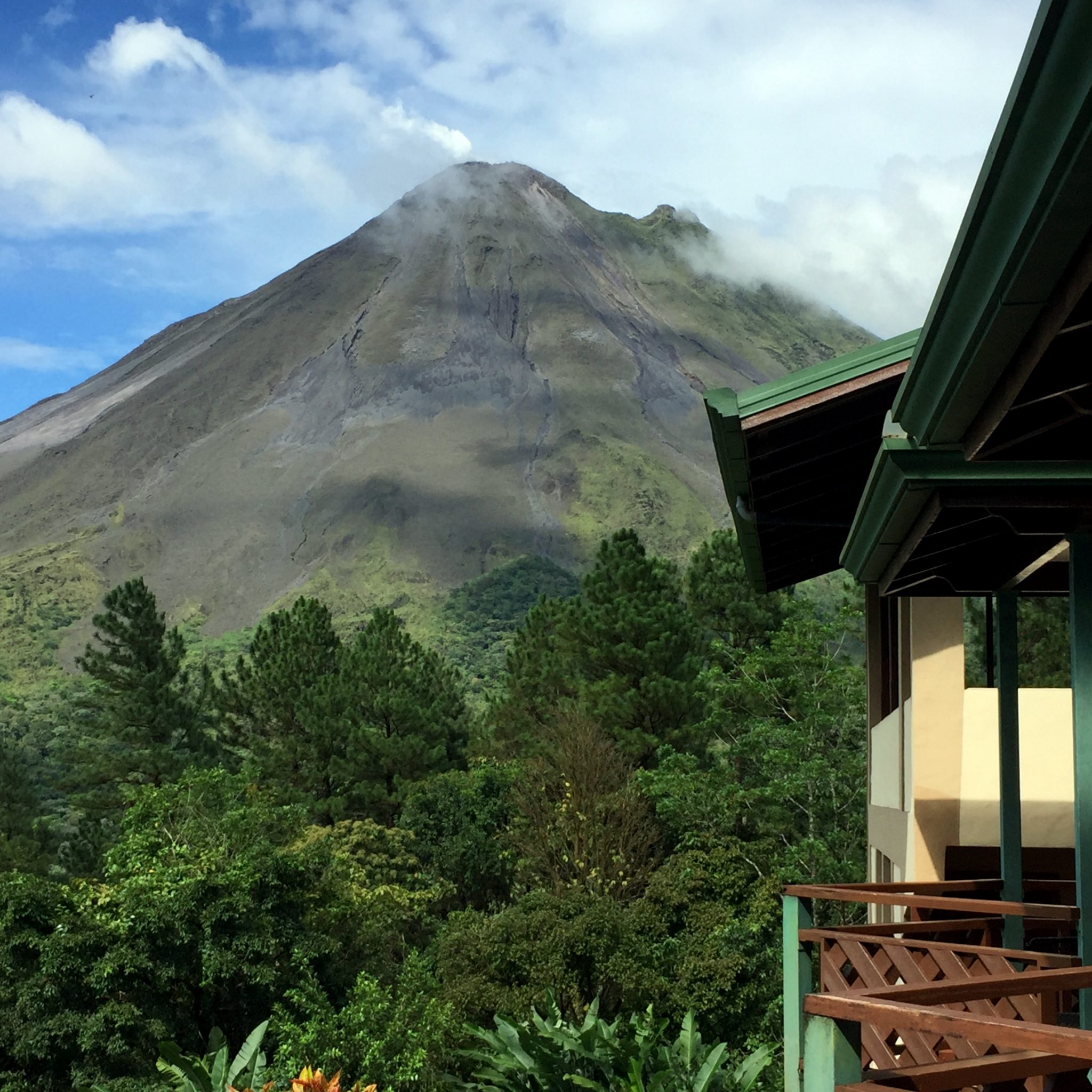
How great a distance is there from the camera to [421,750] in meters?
34.2

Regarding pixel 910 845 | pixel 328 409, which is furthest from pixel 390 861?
pixel 328 409

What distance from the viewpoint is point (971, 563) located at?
4.71m

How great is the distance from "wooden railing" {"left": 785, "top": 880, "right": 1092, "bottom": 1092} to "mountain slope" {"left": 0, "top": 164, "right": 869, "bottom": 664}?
11299 centimetres

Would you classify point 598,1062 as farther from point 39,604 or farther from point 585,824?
point 39,604

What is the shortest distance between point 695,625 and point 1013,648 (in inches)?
1032

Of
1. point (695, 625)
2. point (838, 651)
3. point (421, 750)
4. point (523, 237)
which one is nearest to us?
point (838, 651)

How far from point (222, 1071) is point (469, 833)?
16899 millimetres

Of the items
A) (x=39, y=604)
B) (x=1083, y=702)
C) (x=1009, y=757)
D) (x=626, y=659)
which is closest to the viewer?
(x=1083, y=702)

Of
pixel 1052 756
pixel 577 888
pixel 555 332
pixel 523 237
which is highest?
pixel 523 237

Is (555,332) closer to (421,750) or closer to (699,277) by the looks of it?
(699,277)

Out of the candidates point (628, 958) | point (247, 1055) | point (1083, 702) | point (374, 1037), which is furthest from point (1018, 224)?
point (628, 958)

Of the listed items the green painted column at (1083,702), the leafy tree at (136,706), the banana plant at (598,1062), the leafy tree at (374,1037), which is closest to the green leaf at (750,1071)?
the banana plant at (598,1062)

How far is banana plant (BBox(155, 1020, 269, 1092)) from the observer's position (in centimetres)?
1095

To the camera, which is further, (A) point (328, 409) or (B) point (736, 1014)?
(A) point (328, 409)
